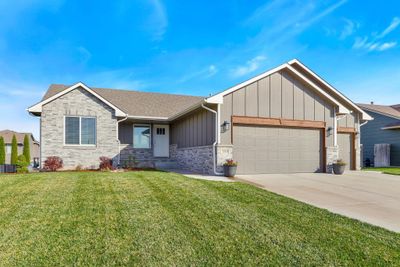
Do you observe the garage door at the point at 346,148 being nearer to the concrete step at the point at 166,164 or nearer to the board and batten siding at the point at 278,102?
the board and batten siding at the point at 278,102

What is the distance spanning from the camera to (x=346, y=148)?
53.0ft

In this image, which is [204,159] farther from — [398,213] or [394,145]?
[394,145]

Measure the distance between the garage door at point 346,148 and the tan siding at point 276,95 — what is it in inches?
227

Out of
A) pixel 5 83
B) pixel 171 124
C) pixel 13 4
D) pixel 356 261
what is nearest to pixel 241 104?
pixel 171 124

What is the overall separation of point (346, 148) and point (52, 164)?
1678cm

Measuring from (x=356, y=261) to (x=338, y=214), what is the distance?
7.36ft

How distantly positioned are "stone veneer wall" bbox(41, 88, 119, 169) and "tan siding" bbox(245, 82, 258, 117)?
734cm

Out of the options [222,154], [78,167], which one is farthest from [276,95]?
[78,167]

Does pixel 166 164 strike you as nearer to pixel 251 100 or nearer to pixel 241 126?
pixel 241 126

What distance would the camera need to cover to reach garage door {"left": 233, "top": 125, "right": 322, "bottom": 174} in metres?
12.1

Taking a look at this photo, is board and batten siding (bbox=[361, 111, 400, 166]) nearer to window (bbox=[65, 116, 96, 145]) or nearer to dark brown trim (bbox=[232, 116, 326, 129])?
dark brown trim (bbox=[232, 116, 326, 129])

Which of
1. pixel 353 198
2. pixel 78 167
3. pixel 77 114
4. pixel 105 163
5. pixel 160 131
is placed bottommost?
pixel 353 198

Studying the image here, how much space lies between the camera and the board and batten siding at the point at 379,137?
68.7ft

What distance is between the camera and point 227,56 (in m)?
15.8
